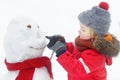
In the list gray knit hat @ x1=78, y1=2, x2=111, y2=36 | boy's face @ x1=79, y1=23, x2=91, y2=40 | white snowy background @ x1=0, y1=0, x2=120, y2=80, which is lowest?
white snowy background @ x1=0, y1=0, x2=120, y2=80

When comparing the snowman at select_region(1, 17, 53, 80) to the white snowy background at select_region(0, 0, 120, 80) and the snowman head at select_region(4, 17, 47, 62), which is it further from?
the white snowy background at select_region(0, 0, 120, 80)

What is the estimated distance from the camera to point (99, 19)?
1.78 metres

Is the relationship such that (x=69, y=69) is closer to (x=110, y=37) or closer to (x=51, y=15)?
(x=110, y=37)

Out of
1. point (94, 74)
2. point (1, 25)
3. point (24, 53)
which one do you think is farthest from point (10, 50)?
point (1, 25)

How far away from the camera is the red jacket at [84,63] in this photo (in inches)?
71.1

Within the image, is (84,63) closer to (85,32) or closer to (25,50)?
(85,32)

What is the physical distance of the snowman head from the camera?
5.84 feet

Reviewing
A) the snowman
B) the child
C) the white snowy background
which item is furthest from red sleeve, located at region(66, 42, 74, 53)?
the white snowy background

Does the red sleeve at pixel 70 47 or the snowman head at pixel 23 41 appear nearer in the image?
the snowman head at pixel 23 41

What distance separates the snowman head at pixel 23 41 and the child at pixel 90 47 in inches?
2.7

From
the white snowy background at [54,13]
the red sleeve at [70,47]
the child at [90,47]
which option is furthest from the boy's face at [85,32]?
the white snowy background at [54,13]

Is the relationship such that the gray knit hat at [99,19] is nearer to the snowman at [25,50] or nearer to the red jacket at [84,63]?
the red jacket at [84,63]

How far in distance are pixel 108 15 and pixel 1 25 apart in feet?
5.60

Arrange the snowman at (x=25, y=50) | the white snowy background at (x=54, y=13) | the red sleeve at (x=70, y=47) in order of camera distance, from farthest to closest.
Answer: the white snowy background at (x=54, y=13) → the red sleeve at (x=70, y=47) → the snowman at (x=25, y=50)
